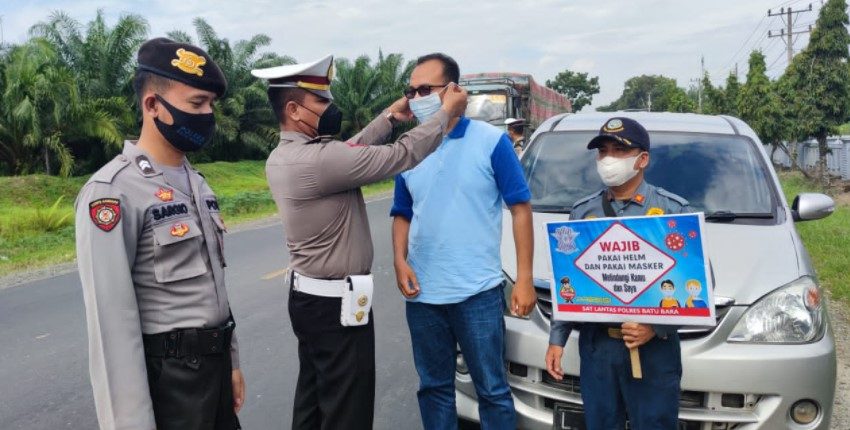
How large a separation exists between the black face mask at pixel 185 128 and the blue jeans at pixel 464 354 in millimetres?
1392

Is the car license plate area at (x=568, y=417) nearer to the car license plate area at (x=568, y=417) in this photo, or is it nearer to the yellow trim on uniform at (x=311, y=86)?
the car license plate area at (x=568, y=417)

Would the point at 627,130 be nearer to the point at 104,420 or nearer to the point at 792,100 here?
the point at 104,420

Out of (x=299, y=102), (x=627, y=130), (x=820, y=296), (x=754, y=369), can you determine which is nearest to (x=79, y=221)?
(x=299, y=102)

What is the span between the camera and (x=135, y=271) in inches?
83.7

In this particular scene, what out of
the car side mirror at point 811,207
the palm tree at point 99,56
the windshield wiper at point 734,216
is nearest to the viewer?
the windshield wiper at point 734,216

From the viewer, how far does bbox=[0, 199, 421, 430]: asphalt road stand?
448 cm

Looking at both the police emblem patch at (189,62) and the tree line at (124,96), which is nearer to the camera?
the police emblem patch at (189,62)

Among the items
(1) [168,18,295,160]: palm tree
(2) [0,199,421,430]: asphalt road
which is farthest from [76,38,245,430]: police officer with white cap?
(1) [168,18,295,160]: palm tree

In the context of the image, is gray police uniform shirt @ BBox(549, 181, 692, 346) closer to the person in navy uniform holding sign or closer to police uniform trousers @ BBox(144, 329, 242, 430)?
the person in navy uniform holding sign

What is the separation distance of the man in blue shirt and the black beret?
1.12 metres

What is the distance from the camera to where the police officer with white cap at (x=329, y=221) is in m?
2.72

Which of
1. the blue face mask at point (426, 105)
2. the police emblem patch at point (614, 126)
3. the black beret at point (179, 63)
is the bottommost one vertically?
the police emblem patch at point (614, 126)

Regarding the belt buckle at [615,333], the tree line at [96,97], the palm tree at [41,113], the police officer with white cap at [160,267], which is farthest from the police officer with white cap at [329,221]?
the palm tree at [41,113]

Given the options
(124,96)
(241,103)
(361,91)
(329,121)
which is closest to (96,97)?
(124,96)
